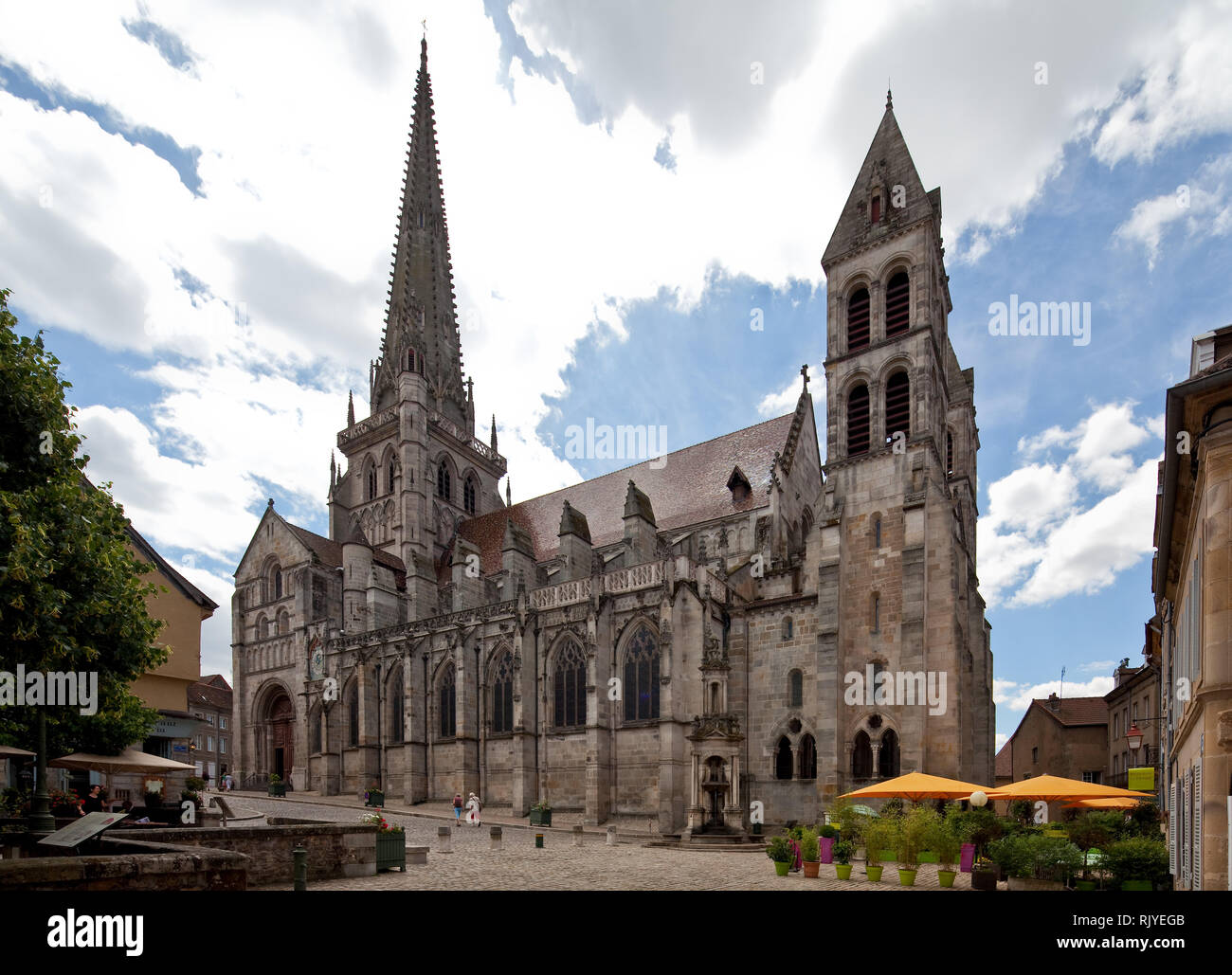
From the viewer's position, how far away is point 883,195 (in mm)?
28656

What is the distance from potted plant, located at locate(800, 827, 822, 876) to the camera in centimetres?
1478

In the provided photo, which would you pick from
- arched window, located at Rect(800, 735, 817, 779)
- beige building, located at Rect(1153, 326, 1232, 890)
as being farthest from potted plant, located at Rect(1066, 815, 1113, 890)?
arched window, located at Rect(800, 735, 817, 779)

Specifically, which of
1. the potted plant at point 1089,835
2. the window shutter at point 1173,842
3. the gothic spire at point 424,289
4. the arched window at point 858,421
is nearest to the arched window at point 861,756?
the potted plant at point 1089,835

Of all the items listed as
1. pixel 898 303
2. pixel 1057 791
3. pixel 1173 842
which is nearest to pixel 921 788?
pixel 1057 791

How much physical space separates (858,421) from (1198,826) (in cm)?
1961

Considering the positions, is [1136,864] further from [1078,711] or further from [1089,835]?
[1078,711]

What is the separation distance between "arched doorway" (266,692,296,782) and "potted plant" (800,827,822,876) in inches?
1363

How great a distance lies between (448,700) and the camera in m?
35.6

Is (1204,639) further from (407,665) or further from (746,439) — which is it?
(407,665)

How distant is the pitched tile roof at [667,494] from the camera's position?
1399 inches

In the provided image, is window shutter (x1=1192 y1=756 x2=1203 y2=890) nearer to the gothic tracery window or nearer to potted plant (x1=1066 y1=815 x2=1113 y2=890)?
potted plant (x1=1066 y1=815 x2=1113 y2=890)
